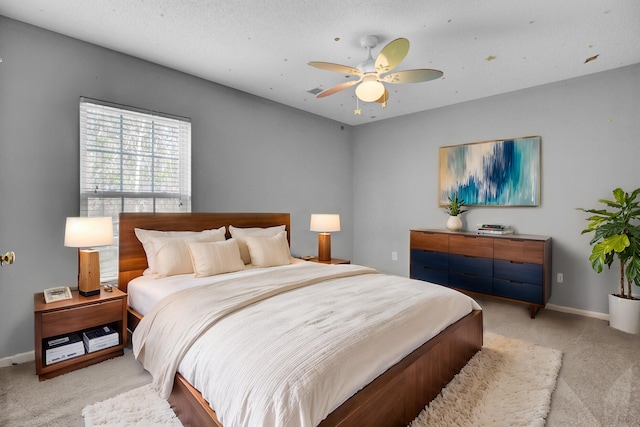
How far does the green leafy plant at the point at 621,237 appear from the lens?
9.62 ft

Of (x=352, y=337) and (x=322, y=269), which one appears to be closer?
(x=352, y=337)

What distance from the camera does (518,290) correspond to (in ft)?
11.7

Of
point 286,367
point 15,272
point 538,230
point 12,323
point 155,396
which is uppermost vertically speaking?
point 538,230

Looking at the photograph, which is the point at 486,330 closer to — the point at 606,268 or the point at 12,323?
the point at 606,268

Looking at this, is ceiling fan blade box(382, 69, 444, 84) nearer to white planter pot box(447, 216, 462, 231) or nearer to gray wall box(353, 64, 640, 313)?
gray wall box(353, 64, 640, 313)

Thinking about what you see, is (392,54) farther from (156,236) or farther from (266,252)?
(156,236)

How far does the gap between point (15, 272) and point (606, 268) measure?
557 cm

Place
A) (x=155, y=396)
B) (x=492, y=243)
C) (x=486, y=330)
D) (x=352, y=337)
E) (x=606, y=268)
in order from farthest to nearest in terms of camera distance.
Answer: (x=492, y=243)
(x=606, y=268)
(x=486, y=330)
(x=155, y=396)
(x=352, y=337)

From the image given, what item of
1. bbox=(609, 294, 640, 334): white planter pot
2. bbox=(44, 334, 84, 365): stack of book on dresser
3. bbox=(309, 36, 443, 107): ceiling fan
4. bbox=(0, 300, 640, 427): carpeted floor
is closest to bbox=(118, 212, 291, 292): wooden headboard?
bbox=(44, 334, 84, 365): stack of book on dresser

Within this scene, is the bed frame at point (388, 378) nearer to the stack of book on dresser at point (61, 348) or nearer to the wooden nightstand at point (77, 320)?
the wooden nightstand at point (77, 320)

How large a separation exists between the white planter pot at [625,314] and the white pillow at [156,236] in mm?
3979

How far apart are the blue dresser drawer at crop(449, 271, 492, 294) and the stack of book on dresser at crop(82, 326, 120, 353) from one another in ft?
12.0

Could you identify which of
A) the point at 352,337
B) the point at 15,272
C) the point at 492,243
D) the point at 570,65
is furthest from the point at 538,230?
the point at 15,272

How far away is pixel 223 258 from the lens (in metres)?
2.91
